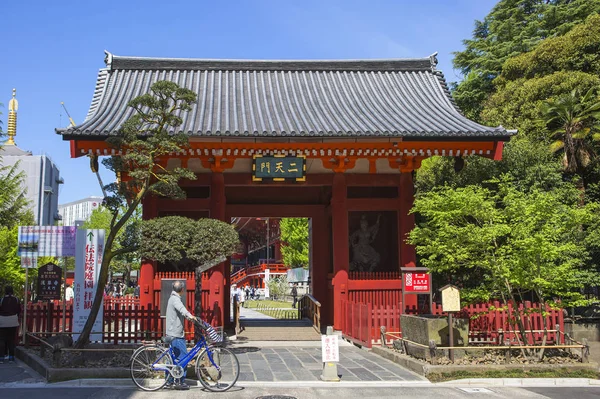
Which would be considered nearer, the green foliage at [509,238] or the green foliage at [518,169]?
the green foliage at [509,238]

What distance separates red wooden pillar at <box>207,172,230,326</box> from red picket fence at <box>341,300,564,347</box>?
371 cm

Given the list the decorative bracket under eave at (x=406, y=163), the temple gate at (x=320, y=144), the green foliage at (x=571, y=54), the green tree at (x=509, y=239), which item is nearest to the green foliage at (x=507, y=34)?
the green foliage at (x=571, y=54)

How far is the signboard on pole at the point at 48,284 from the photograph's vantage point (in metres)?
14.1

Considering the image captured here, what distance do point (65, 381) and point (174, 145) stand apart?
5.03m

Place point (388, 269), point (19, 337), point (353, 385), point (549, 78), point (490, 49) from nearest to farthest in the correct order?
1. point (353, 385)
2. point (19, 337)
3. point (388, 269)
4. point (549, 78)
5. point (490, 49)

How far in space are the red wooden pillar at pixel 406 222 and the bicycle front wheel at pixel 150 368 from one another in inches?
338

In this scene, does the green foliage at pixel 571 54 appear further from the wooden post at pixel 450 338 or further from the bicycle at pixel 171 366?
the bicycle at pixel 171 366

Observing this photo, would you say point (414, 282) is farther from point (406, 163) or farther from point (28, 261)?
point (28, 261)

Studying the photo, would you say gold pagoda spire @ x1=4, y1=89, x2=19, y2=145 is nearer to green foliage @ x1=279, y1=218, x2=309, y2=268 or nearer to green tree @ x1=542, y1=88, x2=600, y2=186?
green foliage @ x1=279, y1=218, x2=309, y2=268

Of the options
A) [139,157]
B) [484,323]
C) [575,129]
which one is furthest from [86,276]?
[575,129]

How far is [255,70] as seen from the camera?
21188 mm

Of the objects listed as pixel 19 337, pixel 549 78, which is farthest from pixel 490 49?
pixel 19 337

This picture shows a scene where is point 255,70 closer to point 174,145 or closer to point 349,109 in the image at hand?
point 349,109

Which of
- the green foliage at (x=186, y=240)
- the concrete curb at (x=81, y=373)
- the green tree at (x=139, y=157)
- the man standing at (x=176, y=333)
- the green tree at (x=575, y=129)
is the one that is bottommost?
the concrete curb at (x=81, y=373)
